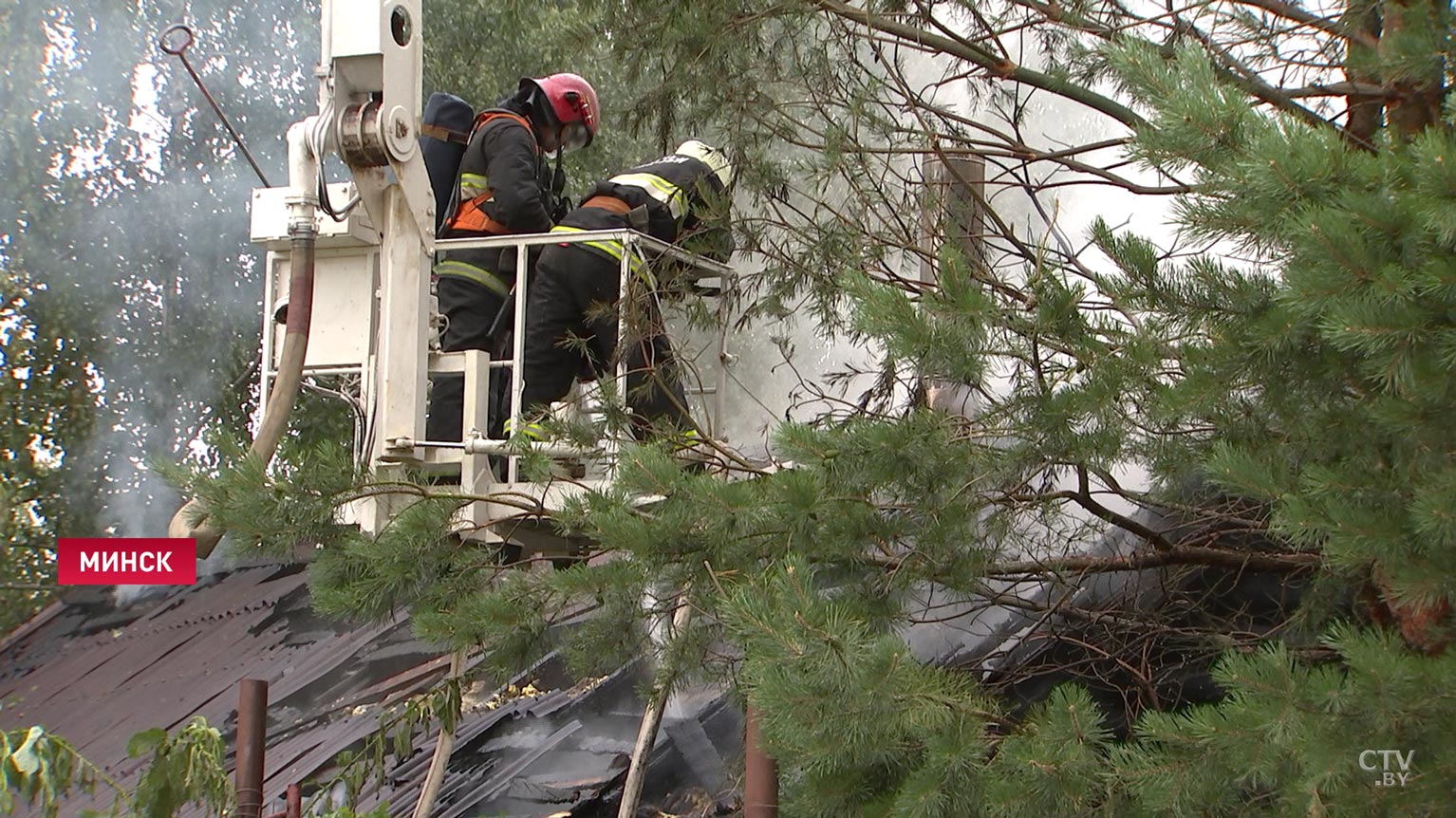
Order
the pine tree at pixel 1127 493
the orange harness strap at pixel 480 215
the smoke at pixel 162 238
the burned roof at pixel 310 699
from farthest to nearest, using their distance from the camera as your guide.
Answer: the smoke at pixel 162 238 < the burned roof at pixel 310 699 < the orange harness strap at pixel 480 215 < the pine tree at pixel 1127 493

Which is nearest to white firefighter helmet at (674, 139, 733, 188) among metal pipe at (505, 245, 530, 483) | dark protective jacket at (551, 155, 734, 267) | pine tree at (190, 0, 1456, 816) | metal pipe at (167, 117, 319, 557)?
dark protective jacket at (551, 155, 734, 267)

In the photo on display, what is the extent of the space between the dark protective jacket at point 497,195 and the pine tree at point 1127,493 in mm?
1074

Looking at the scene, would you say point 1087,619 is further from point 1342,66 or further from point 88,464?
point 88,464

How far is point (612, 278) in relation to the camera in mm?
5805

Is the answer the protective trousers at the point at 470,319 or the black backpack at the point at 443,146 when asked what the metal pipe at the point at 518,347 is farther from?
the black backpack at the point at 443,146

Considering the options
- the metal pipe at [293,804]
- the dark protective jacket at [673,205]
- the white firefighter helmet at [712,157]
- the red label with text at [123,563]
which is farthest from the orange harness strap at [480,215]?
the red label with text at [123,563]

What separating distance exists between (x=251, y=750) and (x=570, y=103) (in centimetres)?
274

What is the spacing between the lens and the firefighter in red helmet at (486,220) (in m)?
5.95

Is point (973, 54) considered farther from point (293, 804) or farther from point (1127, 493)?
point (293, 804)

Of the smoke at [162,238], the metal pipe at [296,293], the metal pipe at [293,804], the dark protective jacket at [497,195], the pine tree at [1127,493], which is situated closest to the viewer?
the pine tree at [1127,493]

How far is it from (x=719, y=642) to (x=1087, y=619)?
53.3 inches

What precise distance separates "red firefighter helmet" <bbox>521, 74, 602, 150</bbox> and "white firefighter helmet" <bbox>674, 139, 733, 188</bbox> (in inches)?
17.7

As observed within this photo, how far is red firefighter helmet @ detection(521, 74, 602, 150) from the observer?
6480mm

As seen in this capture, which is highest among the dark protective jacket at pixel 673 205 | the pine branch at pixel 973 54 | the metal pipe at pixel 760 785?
the pine branch at pixel 973 54
